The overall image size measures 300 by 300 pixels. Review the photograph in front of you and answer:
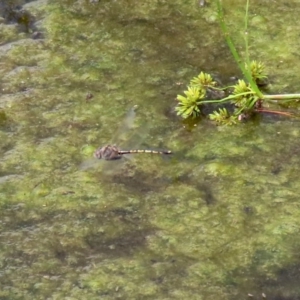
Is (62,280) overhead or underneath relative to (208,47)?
underneath

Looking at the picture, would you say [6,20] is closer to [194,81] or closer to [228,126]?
[194,81]

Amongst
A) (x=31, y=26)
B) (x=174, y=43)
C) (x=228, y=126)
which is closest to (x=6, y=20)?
(x=31, y=26)

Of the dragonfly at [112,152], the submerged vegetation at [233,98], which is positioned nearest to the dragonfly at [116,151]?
the dragonfly at [112,152]

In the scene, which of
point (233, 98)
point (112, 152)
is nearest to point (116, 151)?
point (112, 152)

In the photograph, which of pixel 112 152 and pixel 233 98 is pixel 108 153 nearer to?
pixel 112 152

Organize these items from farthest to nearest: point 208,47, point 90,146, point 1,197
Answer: point 208,47
point 90,146
point 1,197

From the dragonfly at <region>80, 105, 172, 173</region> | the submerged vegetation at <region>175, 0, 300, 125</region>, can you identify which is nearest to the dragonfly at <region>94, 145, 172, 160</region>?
the dragonfly at <region>80, 105, 172, 173</region>

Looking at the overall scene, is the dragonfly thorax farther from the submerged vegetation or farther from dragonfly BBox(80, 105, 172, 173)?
the submerged vegetation
